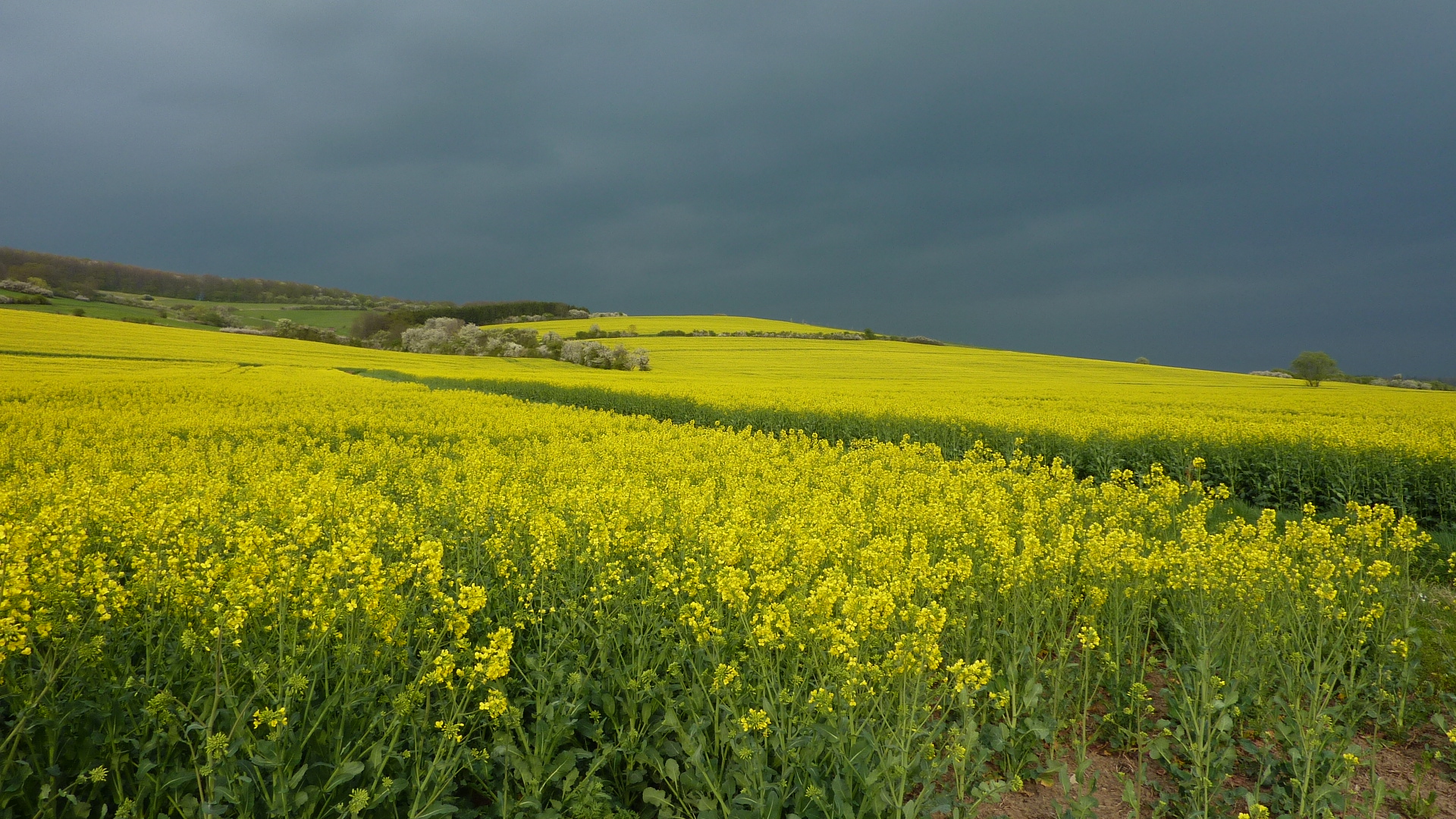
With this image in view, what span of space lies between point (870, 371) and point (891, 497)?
39609 millimetres

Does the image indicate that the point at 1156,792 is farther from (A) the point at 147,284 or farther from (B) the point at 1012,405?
(A) the point at 147,284

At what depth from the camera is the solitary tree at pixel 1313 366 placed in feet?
152

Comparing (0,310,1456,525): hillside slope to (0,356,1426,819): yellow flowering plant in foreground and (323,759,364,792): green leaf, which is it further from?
(323,759,364,792): green leaf

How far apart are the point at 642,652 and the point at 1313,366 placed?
195 feet

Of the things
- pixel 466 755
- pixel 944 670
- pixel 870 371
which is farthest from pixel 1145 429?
pixel 870 371

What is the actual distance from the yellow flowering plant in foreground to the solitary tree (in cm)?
5170

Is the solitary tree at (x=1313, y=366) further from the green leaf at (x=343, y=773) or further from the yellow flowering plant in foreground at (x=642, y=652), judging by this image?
the green leaf at (x=343, y=773)

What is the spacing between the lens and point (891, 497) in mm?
8070

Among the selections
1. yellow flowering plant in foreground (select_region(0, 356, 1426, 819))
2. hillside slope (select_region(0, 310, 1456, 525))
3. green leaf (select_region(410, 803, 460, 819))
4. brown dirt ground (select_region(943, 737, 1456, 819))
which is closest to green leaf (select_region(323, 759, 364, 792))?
yellow flowering plant in foreground (select_region(0, 356, 1426, 819))

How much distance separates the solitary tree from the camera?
4634 cm

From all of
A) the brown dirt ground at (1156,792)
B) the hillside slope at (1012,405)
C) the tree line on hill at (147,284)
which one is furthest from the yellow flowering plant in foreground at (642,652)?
the tree line on hill at (147,284)

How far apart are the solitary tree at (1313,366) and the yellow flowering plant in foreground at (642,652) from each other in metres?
51.7

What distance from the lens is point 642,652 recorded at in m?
3.98

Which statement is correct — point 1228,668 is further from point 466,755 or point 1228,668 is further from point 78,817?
point 78,817
